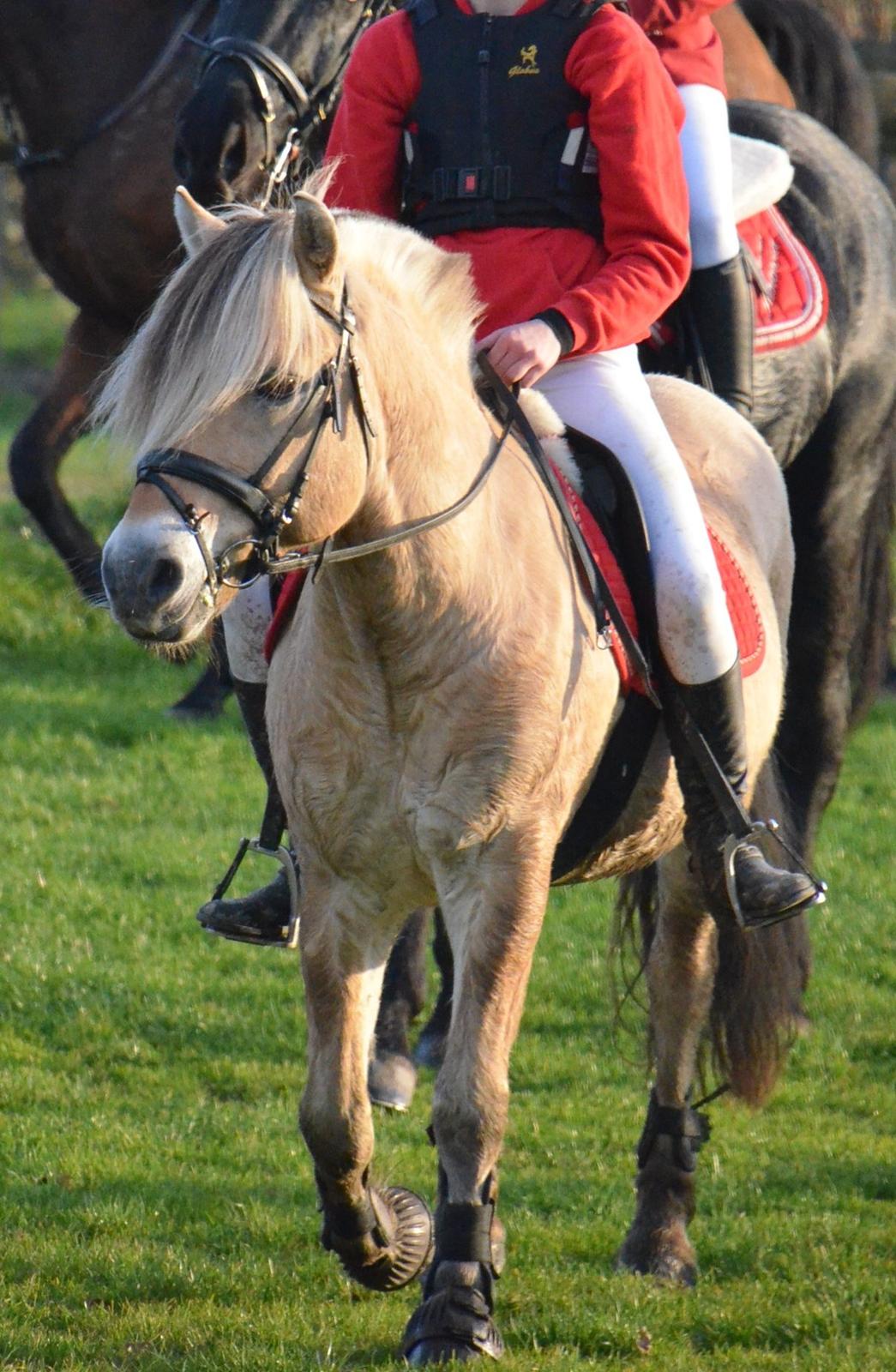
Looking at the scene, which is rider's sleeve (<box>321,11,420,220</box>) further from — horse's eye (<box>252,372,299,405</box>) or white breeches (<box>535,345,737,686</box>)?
horse's eye (<box>252,372,299,405</box>)

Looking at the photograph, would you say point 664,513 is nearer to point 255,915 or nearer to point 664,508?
point 664,508

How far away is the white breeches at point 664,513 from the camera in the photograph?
3.77 m

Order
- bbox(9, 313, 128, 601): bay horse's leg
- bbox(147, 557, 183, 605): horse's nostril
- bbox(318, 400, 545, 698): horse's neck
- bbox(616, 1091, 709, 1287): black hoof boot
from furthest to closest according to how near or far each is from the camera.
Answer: bbox(9, 313, 128, 601): bay horse's leg < bbox(616, 1091, 709, 1287): black hoof boot < bbox(318, 400, 545, 698): horse's neck < bbox(147, 557, 183, 605): horse's nostril

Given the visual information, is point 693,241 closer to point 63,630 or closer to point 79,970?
point 79,970

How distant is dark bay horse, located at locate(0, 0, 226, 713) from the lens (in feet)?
23.9

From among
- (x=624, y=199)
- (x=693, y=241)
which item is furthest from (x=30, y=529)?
(x=624, y=199)

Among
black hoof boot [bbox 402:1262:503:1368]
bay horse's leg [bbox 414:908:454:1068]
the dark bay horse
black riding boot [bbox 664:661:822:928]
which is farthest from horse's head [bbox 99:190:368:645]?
the dark bay horse

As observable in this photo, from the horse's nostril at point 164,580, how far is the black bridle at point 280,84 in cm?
290

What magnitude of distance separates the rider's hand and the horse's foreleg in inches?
Result: 52.1

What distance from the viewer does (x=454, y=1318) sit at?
329cm

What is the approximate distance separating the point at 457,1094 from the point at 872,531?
3.54 meters

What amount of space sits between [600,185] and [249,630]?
1.18 metres

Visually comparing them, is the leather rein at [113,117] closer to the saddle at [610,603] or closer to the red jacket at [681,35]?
the red jacket at [681,35]

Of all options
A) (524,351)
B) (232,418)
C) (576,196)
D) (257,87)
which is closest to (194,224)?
(232,418)
